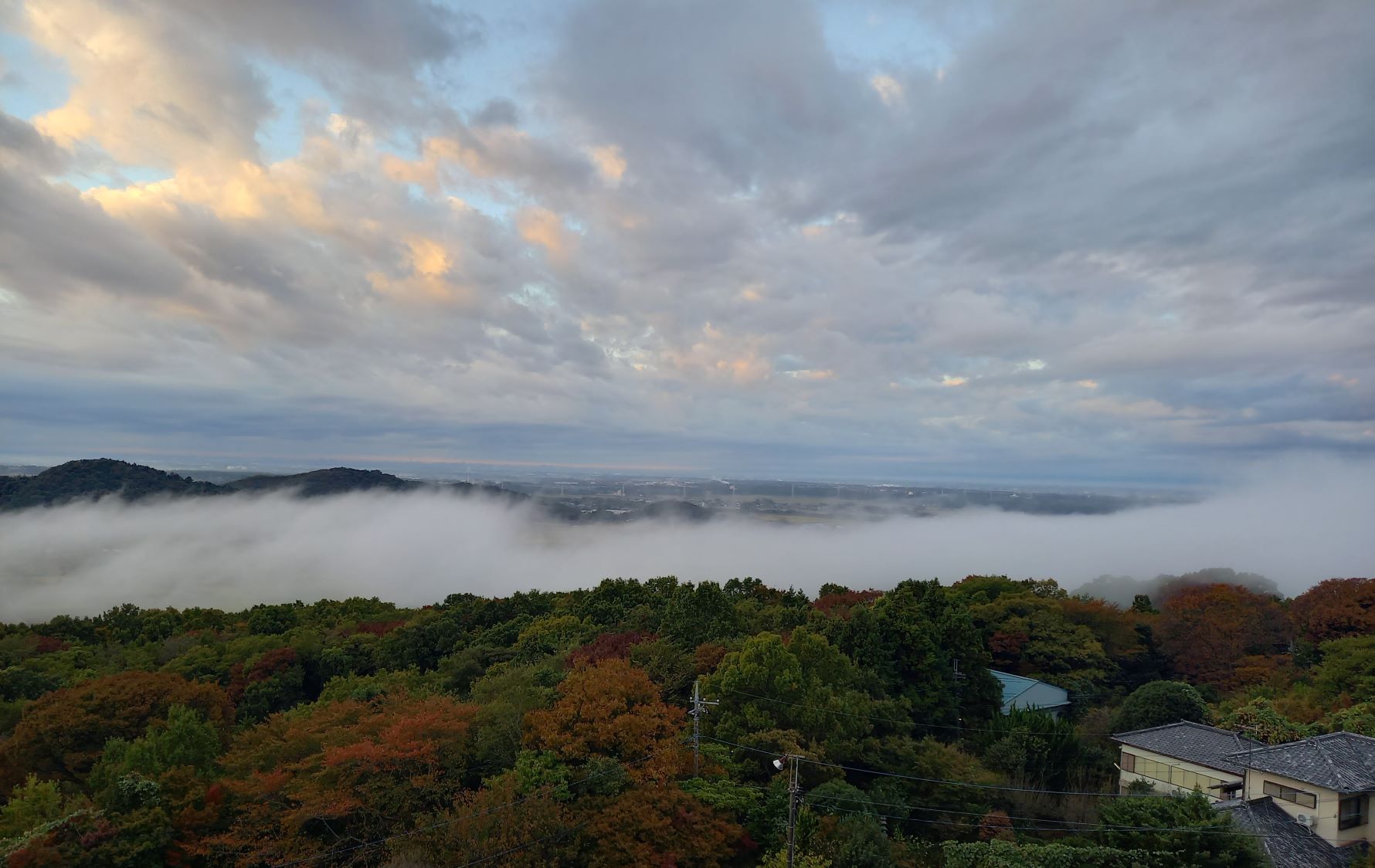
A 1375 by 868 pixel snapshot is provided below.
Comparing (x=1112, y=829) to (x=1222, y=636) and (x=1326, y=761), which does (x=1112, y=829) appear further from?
(x=1222, y=636)

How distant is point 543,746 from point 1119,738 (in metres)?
26.0

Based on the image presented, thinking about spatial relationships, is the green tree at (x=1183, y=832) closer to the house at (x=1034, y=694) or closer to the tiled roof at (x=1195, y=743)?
the tiled roof at (x=1195, y=743)

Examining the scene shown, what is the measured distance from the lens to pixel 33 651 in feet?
147

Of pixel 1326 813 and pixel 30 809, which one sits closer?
pixel 30 809

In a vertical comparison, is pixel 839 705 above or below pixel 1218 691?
above

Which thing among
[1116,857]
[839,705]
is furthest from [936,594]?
[1116,857]

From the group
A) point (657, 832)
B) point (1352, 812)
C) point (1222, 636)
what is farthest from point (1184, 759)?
point (1222, 636)

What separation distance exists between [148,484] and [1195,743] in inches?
7233

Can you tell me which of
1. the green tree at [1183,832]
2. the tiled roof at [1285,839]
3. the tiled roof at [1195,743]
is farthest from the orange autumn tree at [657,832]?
the tiled roof at [1195,743]

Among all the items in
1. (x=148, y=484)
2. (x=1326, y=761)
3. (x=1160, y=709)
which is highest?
(x=148, y=484)

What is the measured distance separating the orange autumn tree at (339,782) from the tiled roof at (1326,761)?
27508 mm

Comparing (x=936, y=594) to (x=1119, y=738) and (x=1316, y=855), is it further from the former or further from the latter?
(x=1316, y=855)

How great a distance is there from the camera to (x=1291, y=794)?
2169 cm

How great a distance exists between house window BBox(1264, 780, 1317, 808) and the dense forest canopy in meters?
5.73
